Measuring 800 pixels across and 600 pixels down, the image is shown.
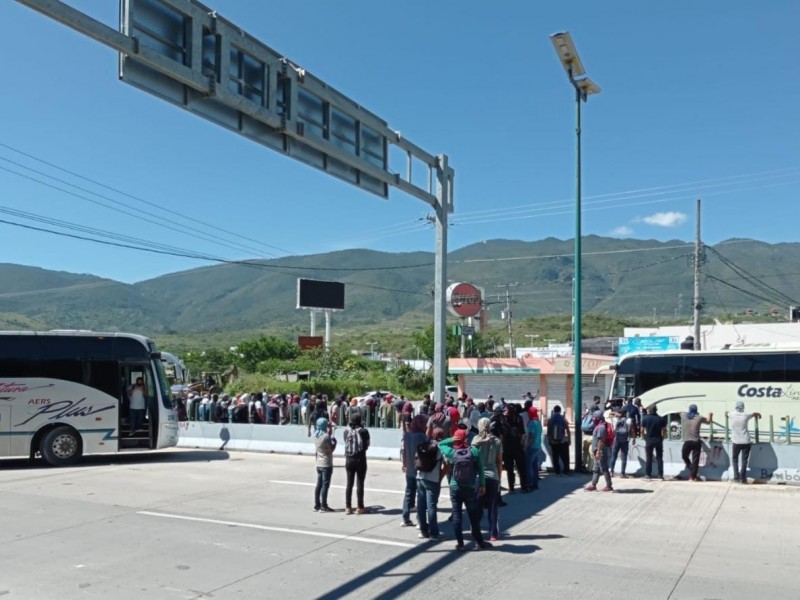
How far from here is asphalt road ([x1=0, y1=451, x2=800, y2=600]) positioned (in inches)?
323

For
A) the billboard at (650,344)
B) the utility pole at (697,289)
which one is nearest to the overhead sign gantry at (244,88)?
the utility pole at (697,289)

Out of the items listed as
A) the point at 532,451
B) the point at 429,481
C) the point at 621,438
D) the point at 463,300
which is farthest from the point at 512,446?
the point at 463,300

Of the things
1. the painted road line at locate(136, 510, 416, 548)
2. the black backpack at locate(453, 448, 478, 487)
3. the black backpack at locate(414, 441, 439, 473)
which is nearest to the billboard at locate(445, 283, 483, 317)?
the painted road line at locate(136, 510, 416, 548)

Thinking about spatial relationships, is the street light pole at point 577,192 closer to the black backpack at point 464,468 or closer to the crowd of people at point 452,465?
the crowd of people at point 452,465

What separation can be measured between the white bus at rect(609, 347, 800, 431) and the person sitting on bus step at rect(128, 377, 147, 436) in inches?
601

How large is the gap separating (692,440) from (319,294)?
6879 centimetres

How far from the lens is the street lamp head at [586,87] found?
661 inches

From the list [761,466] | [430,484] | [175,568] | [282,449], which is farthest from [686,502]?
[282,449]

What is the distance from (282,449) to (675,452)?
10.6 meters

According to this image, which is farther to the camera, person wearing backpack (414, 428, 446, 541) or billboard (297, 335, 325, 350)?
billboard (297, 335, 325, 350)

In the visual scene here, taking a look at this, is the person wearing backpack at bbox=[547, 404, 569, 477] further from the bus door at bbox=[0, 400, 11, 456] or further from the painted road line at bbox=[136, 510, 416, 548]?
the bus door at bbox=[0, 400, 11, 456]

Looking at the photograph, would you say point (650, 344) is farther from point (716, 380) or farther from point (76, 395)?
point (76, 395)

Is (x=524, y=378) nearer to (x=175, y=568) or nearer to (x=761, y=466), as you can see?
(x=761, y=466)

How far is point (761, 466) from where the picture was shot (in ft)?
51.8
